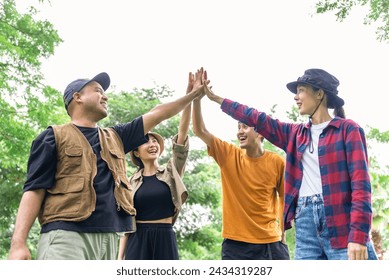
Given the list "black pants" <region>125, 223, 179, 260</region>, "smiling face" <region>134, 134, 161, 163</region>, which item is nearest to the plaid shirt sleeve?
"black pants" <region>125, 223, 179, 260</region>

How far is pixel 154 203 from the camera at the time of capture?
445cm

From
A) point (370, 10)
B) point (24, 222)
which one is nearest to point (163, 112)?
point (24, 222)

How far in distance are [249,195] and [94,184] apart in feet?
5.24

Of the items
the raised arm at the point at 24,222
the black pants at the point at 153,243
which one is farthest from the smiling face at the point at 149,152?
the raised arm at the point at 24,222

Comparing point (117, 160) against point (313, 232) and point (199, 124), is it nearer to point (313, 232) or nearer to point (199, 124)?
point (313, 232)

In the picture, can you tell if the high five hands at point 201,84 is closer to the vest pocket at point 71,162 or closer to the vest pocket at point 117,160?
the vest pocket at point 117,160

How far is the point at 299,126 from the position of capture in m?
3.58

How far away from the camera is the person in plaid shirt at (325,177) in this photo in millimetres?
3051

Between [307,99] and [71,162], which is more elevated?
[307,99]

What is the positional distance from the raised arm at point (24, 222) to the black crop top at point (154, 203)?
154cm

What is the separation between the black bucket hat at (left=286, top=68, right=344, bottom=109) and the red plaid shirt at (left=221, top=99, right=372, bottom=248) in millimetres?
221

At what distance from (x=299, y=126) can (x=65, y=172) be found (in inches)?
58.7

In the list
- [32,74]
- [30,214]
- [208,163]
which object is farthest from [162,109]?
[208,163]

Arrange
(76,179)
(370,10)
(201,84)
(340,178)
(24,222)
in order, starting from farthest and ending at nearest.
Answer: (370,10) < (201,84) < (340,178) < (76,179) < (24,222)
